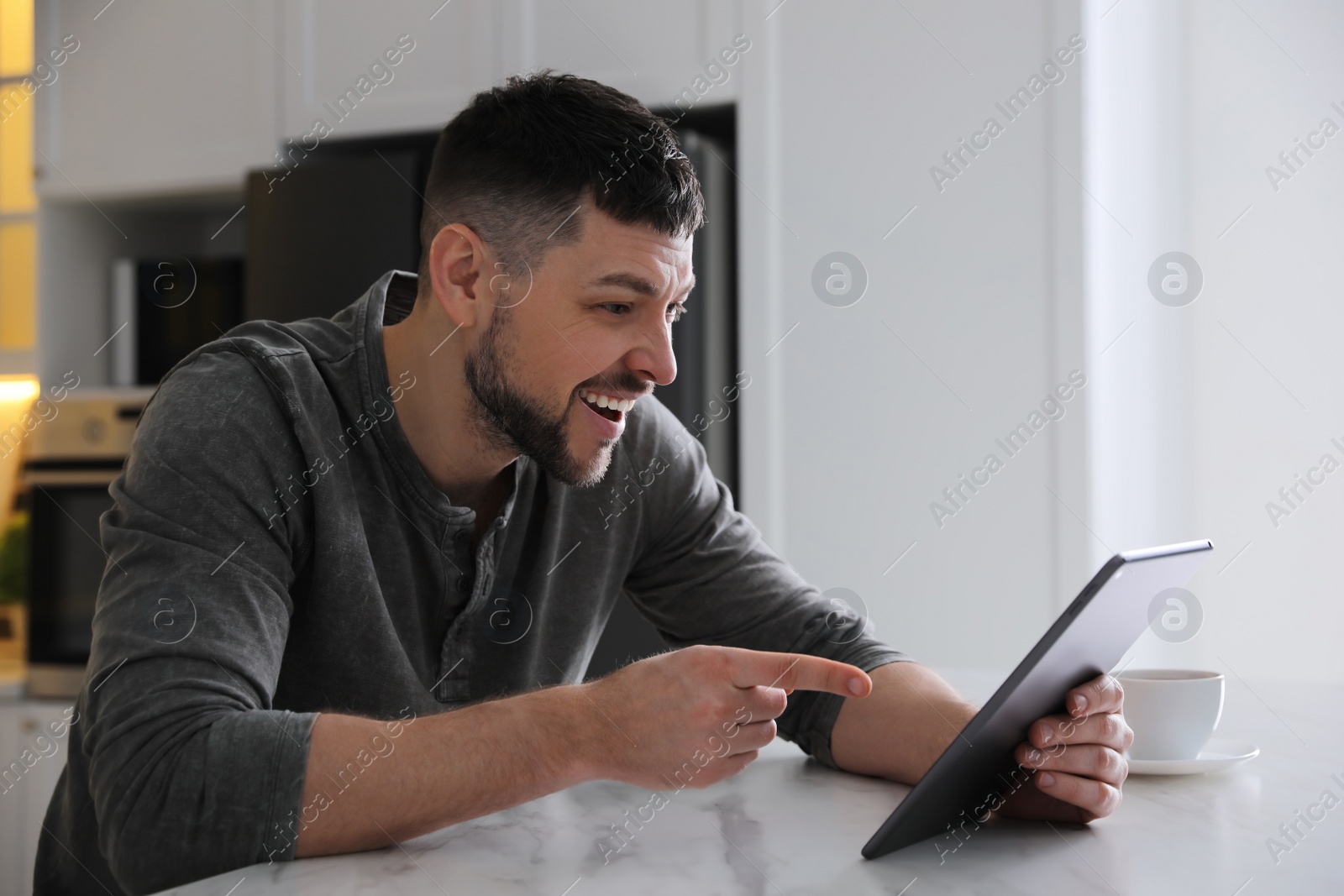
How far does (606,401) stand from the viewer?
1.21 metres

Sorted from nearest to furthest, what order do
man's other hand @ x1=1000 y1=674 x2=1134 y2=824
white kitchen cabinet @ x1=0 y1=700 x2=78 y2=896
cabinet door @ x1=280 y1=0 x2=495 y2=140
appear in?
man's other hand @ x1=1000 y1=674 x2=1134 y2=824, cabinet door @ x1=280 y1=0 x2=495 y2=140, white kitchen cabinet @ x1=0 y1=700 x2=78 y2=896

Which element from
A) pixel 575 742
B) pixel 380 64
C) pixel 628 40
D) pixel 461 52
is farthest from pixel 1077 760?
pixel 380 64

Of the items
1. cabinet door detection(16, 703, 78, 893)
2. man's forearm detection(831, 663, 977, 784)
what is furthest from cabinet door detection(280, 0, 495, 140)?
man's forearm detection(831, 663, 977, 784)

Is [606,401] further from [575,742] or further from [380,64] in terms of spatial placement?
[380,64]

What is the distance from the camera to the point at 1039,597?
2.03 metres

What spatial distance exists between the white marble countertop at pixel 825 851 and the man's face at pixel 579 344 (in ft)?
1.43

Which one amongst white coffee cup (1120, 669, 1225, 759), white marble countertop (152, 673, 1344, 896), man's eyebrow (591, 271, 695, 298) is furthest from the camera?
man's eyebrow (591, 271, 695, 298)

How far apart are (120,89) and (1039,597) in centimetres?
247

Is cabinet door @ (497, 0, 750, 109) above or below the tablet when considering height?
above

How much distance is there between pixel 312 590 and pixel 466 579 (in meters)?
0.17

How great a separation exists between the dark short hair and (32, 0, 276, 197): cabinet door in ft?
5.07

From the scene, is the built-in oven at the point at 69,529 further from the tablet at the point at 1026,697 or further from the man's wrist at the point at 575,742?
the tablet at the point at 1026,697

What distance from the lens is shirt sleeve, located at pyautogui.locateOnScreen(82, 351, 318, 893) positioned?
2.39 ft

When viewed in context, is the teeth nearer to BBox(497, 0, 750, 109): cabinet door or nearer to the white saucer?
the white saucer
